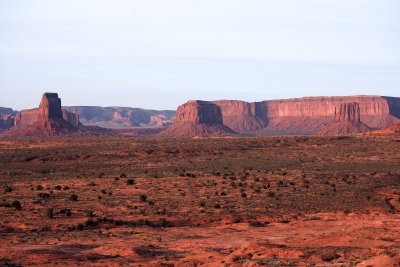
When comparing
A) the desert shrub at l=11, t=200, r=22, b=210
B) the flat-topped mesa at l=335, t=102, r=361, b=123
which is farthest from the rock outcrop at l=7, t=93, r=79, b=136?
the desert shrub at l=11, t=200, r=22, b=210

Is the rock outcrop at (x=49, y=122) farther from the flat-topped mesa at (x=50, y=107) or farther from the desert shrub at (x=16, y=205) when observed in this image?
the desert shrub at (x=16, y=205)

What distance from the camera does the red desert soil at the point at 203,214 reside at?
23.8m

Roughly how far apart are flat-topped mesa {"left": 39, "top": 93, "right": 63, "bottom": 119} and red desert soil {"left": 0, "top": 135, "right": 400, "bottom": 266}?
11205cm

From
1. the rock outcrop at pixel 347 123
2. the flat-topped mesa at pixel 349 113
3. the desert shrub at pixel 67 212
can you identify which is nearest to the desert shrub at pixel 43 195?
the desert shrub at pixel 67 212

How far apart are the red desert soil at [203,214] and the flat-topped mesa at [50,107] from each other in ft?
368

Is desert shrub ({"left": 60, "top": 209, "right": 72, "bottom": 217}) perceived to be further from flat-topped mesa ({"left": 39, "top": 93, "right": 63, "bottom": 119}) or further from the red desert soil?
flat-topped mesa ({"left": 39, "top": 93, "right": 63, "bottom": 119})

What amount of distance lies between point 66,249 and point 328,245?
1021cm

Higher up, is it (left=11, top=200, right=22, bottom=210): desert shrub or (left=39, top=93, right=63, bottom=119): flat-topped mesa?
(left=39, top=93, right=63, bottom=119): flat-topped mesa

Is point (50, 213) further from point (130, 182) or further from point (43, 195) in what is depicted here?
point (130, 182)

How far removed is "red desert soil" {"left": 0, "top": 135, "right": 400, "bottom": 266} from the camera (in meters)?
23.8

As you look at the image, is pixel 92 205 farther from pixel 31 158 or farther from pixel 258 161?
pixel 31 158

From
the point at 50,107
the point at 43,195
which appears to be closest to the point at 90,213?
the point at 43,195

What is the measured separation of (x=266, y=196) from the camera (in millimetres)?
43469

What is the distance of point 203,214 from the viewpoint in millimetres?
36031
